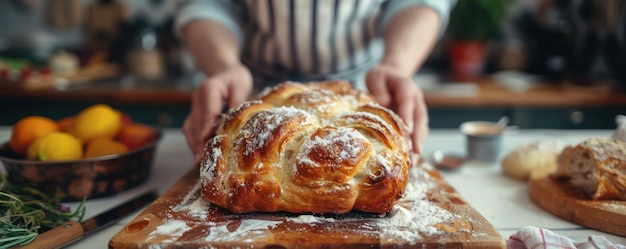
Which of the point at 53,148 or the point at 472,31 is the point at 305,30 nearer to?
the point at 53,148

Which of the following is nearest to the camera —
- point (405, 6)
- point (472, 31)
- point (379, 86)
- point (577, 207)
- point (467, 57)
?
point (577, 207)

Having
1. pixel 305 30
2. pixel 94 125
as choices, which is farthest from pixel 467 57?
pixel 94 125

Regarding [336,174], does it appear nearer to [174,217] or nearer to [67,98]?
[174,217]

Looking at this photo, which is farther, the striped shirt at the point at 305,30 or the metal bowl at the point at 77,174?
the striped shirt at the point at 305,30

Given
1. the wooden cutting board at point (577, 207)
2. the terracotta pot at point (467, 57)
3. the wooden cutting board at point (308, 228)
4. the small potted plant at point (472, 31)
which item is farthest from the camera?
the terracotta pot at point (467, 57)

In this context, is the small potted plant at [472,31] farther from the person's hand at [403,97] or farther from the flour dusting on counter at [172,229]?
the flour dusting on counter at [172,229]

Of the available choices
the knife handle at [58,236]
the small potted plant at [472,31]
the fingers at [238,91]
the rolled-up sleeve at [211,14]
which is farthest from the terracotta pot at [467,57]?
the knife handle at [58,236]

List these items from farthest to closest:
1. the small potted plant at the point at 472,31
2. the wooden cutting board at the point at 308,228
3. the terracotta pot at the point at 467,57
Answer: the terracotta pot at the point at 467,57 → the small potted plant at the point at 472,31 → the wooden cutting board at the point at 308,228
